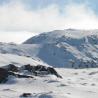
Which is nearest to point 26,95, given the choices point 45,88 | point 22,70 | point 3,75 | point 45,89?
point 45,89

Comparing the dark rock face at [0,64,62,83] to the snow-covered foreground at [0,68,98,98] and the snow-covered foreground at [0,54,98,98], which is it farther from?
the snow-covered foreground at [0,68,98,98]

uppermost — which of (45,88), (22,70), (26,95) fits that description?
(22,70)

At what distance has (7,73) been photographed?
250 feet

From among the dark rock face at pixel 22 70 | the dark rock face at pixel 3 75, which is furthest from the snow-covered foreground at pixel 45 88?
the dark rock face at pixel 22 70

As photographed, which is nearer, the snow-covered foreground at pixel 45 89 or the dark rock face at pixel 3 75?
the snow-covered foreground at pixel 45 89

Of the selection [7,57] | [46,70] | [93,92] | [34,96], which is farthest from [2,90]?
[7,57]

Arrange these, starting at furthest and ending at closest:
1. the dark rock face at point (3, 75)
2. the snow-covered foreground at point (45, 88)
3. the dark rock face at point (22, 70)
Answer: the dark rock face at point (22, 70), the dark rock face at point (3, 75), the snow-covered foreground at point (45, 88)

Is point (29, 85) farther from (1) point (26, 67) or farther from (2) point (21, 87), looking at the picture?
(1) point (26, 67)

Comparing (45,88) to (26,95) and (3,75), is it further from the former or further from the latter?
(3,75)

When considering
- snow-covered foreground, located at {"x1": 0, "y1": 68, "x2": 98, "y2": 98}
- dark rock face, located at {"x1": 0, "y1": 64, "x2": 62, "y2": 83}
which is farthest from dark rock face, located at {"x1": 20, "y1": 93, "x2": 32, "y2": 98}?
dark rock face, located at {"x1": 0, "y1": 64, "x2": 62, "y2": 83}

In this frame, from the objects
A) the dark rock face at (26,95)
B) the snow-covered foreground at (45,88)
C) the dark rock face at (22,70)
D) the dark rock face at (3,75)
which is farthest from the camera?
the dark rock face at (22,70)

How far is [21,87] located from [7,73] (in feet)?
32.5

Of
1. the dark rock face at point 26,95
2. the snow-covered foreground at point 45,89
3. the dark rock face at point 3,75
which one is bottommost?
the dark rock face at point 26,95

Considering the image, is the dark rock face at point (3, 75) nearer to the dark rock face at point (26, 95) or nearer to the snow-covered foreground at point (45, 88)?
the snow-covered foreground at point (45, 88)
